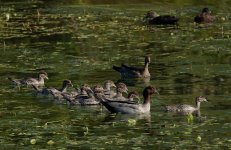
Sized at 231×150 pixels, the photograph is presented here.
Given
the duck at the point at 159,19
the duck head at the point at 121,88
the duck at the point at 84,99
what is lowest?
the duck at the point at 84,99

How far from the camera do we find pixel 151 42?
3631 centimetres

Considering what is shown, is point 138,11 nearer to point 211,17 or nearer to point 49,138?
point 211,17

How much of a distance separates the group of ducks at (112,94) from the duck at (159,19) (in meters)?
9.73

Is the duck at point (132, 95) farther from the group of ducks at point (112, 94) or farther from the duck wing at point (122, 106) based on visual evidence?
the duck wing at point (122, 106)

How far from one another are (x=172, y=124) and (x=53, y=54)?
12.4 m

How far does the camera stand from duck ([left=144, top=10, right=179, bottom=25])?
40.5 metres

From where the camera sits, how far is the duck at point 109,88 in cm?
2695

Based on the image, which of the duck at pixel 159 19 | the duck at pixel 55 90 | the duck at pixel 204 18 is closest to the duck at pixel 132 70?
the duck at pixel 55 90

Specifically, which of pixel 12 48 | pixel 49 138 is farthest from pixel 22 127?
pixel 12 48

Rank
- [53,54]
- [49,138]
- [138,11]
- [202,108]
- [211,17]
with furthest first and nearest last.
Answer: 1. [138,11]
2. [211,17]
3. [53,54]
4. [202,108]
5. [49,138]

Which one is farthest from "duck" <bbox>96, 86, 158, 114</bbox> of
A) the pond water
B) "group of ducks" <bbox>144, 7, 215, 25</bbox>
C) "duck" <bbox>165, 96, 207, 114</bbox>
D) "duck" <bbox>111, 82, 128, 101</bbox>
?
"group of ducks" <bbox>144, 7, 215, 25</bbox>

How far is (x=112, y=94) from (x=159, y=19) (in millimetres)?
14489

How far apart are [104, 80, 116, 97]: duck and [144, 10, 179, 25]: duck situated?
1270 cm

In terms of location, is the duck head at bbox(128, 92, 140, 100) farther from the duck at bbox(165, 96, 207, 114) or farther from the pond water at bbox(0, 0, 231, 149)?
the duck at bbox(165, 96, 207, 114)
